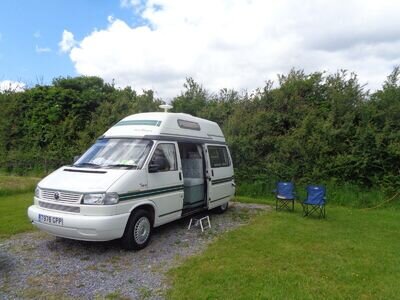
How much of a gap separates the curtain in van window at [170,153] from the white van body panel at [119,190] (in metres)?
0.06

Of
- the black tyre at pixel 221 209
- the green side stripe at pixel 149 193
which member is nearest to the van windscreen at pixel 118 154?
the green side stripe at pixel 149 193

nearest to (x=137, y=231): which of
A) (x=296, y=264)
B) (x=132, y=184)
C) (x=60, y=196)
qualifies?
(x=132, y=184)

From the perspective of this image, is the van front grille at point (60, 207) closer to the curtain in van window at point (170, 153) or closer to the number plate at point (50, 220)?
the number plate at point (50, 220)

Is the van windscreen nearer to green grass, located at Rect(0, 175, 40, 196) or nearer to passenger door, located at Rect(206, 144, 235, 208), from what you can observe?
passenger door, located at Rect(206, 144, 235, 208)

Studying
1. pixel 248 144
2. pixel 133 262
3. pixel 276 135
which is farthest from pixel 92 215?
pixel 276 135

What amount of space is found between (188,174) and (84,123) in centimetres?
1066

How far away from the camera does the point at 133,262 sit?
5105mm

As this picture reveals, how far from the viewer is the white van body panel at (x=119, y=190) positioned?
4941mm

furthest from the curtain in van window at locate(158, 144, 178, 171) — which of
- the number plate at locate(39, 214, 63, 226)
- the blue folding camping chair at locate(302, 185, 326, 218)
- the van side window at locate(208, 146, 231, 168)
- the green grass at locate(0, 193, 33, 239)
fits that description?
the blue folding camping chair at locate(302, 185, 326, 218)

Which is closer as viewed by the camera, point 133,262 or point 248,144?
point 133,262

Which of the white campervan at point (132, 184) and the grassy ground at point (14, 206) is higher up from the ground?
the white campervan at point (132, 184)

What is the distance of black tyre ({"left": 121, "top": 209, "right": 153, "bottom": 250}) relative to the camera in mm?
5430

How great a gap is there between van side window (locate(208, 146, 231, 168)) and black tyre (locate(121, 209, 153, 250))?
8.79 feet

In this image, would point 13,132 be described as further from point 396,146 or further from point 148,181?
point 396,146
